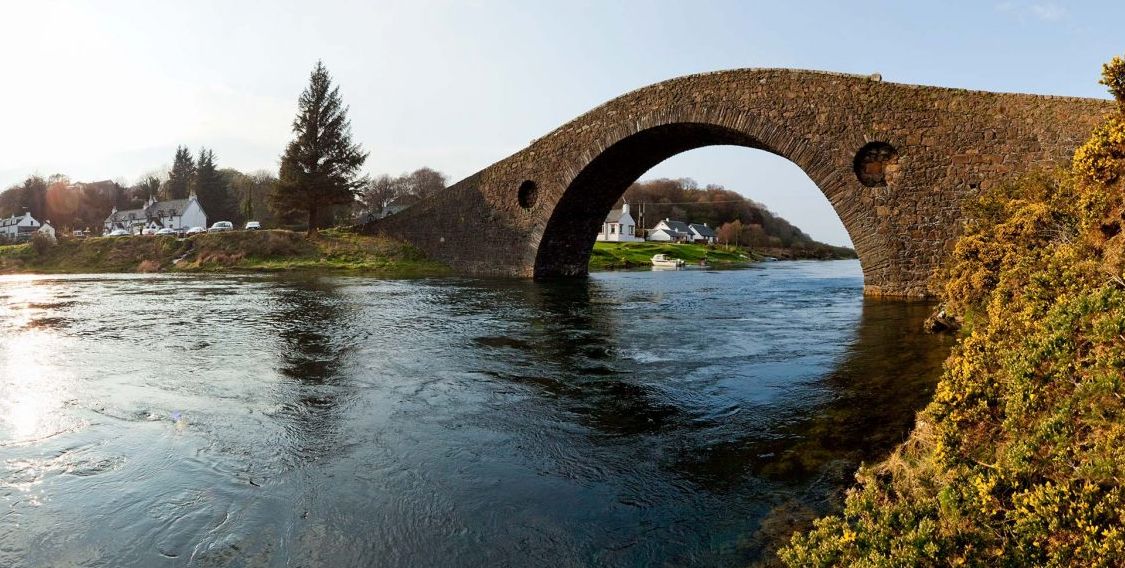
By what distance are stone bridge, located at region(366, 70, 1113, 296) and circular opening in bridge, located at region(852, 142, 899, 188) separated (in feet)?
0.10

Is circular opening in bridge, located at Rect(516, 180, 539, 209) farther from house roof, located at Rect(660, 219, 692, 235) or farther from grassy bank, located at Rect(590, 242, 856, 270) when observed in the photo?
house roof, located at Rect(660, 219, 692, 235)

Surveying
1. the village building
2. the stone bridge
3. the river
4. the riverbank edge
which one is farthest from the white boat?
the village building

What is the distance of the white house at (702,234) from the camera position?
10656 cm

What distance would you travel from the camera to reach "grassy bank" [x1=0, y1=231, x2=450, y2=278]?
36719 mm

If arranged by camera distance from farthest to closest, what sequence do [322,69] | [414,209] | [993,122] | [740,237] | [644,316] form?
1. [740,237]
2. [322,69]
3. [414,209]
4. [993,122]
5. [644,316]

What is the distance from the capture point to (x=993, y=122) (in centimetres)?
1741

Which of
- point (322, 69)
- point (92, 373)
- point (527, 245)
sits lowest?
point (92, 373)

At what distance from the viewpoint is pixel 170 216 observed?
80375 mm

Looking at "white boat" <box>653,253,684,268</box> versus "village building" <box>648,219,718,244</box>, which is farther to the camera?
"village building" <box>648,219,718,244</box>

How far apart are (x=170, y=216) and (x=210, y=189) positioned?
6.00 meters

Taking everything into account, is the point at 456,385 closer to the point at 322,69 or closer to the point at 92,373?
the point at 92,373

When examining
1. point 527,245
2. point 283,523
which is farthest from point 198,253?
point 283,523

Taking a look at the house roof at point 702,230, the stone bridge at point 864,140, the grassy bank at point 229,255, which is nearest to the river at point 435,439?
the stone bridge at point 864,140

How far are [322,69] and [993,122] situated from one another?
1711 inches
